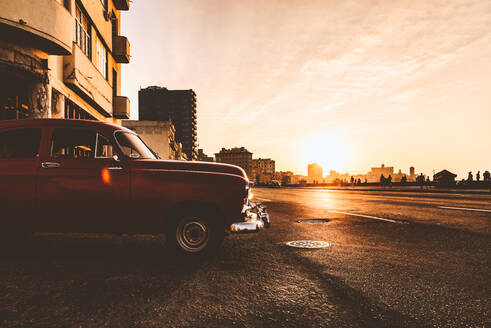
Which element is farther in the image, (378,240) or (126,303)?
(378,240)

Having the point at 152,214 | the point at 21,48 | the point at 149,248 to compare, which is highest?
the point at 21,48

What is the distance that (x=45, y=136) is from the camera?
4.89 metres

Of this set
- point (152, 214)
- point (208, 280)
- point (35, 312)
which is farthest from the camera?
point (152, 214)

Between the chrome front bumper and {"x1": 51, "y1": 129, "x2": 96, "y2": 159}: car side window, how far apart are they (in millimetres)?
2310

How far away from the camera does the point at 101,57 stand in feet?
66.9

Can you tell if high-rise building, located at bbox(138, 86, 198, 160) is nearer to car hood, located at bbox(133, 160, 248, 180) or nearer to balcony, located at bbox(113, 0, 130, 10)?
balcony, located at bbox(113, 0, 130, 10)

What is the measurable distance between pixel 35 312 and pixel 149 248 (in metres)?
2.65

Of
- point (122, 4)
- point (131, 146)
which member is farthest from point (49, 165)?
point (122, 4)

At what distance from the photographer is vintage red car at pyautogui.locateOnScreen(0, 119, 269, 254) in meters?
4.55

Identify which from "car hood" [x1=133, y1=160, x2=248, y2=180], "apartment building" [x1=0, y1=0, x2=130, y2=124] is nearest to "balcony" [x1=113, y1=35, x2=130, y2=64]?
"apartment building" [x1=0, y1=0, x2=130, y2=124]

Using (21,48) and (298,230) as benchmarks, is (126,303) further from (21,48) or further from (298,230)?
(21,48)

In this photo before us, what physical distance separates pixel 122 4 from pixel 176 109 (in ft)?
544

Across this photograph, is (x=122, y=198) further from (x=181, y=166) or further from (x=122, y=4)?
(x=122, y=4)

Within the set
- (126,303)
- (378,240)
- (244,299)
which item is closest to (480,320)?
(244,299)
